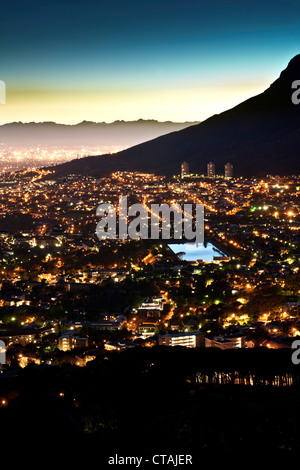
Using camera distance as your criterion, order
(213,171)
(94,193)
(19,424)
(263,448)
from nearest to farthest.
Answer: (263,448)
(19,424)
(94,193)
(213,171)

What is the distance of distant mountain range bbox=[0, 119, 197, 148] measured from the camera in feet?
317

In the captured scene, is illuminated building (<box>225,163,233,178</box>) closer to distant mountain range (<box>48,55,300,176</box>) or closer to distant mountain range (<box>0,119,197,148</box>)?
distant mountain range (<box>48,55,300,176</box>)

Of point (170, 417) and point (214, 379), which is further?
point (214, 379)

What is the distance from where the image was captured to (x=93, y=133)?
105312 millimetres

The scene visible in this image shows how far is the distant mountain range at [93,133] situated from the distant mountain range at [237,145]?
1556 inches

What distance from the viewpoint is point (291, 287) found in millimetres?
13047

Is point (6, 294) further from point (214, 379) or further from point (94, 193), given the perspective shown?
point (94, 193)

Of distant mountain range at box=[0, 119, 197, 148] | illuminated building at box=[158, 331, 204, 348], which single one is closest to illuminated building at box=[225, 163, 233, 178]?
illuminated building at box=[158, 331, 204, 348]

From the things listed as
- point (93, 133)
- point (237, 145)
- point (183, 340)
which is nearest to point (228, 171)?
point (237, 145)

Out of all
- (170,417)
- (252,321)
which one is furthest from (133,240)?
(170,417)

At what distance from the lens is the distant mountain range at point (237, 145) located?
4258cm

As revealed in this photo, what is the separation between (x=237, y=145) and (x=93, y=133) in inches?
2334

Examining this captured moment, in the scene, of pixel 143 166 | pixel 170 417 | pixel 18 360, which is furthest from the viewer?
pixel 143 166

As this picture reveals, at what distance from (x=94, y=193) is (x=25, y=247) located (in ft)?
53.1
